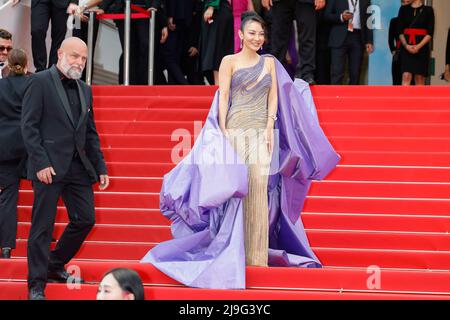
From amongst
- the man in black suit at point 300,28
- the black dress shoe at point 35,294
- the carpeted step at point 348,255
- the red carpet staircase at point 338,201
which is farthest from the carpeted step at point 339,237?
the man in black suit at point 300,28

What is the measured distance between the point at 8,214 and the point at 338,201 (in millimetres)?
2760

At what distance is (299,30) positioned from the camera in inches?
413

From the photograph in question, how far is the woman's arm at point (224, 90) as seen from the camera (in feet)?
22.3

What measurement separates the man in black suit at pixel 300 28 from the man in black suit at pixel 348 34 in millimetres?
771

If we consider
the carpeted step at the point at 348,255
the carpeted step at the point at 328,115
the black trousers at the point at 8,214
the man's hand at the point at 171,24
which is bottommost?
the carpeted step at the point at 348,255

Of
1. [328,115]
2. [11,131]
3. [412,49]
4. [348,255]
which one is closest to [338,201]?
[348,255]

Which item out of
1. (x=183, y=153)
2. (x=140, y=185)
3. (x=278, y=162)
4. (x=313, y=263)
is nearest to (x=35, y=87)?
(x=278, y=162)

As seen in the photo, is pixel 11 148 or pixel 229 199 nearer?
pixel 229 199

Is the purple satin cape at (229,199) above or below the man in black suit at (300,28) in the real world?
below

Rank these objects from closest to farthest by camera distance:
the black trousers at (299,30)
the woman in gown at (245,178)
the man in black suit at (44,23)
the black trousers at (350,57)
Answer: the woman in gown at (245,178)
the black trousers at (299,30)
the man in black suit at (44,23)
the black trousers at (350,57)

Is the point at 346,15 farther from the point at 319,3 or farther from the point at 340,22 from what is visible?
the point at 319,3

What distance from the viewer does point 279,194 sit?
7023mm

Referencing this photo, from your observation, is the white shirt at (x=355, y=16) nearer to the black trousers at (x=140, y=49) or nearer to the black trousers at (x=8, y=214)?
the black trousers at (x=140, y=49)

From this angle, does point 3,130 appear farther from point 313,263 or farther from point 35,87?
point 313,263
